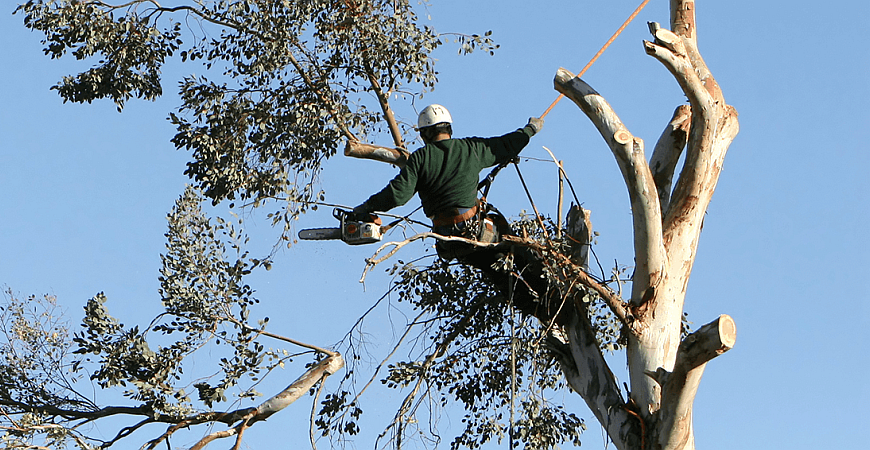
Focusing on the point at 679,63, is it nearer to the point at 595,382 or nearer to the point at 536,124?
the point at 536,124

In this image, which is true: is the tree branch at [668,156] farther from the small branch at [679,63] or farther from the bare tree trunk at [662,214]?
the small branch at [679,63]

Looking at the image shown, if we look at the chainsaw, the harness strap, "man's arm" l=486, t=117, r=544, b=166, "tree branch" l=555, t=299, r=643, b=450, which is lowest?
"tree branch" l=555, t=299, r=643, b=450

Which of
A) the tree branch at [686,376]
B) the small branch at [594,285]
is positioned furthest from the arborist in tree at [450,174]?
the tree branch at [686,376]

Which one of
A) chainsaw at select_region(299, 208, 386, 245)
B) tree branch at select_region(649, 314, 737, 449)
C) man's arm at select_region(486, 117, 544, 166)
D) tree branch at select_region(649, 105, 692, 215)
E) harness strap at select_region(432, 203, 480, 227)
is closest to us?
tree branch at select_region(649, 314, 737, 449)

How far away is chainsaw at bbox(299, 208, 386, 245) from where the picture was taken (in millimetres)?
8969

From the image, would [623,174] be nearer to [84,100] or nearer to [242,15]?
[242,15]

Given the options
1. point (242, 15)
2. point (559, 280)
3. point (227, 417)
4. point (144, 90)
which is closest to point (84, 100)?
point (144, 90)

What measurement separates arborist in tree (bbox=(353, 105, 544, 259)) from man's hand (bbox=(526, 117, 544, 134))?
0.06 feet

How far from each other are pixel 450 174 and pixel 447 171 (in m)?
0.03

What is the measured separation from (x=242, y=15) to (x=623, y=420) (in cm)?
433

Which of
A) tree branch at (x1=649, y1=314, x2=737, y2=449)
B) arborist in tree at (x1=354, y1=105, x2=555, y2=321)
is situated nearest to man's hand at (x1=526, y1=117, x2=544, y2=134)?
arborist in tree at (x1=354, y1=105, x2=555, y2=321)

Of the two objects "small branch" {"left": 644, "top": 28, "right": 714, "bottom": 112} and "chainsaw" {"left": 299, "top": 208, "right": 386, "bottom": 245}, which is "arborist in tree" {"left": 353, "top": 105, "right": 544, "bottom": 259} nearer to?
"chainsaw" {"left": 299, "top": 208, "right": 386, "bottom": 245}

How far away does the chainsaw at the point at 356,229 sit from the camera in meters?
8.97

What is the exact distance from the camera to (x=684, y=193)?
31.3 feet
